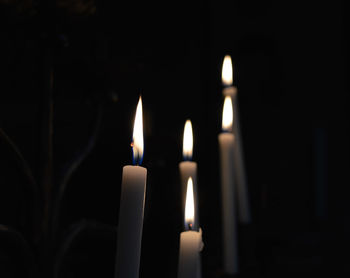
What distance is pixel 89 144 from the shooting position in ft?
2.26

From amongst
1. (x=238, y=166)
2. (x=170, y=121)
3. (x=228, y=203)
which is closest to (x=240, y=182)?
(x=238, y=166)

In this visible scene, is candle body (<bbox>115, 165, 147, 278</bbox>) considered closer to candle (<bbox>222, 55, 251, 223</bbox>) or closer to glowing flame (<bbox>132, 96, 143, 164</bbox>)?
glowing flame (<bbox>132, 96, 143, 164</bbox>)

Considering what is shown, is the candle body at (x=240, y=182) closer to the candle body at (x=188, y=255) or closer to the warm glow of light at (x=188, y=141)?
the warm glow of light at (x=188, y=141)

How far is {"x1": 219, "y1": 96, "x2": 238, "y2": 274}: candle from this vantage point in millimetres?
699

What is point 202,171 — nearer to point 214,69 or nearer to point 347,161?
point 214,69

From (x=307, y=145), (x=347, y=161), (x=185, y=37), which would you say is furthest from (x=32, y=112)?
(x=347, y=161)

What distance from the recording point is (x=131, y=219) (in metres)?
0.42

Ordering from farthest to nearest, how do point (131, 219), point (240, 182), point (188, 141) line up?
point (240, 182), point (188, 141), point (131, 219)

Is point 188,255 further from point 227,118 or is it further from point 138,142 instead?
point 227,118

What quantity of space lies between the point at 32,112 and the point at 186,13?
62 cm

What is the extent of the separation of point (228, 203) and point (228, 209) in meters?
0.01

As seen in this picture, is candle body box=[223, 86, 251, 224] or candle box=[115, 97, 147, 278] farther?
candle body box=[223, 86, 251, 224]

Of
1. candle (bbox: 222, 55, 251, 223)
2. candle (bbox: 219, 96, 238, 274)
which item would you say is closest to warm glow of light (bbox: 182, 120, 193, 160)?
candle (bbox: 219, 96, 238, 274)

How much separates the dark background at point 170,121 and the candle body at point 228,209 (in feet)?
0.36
